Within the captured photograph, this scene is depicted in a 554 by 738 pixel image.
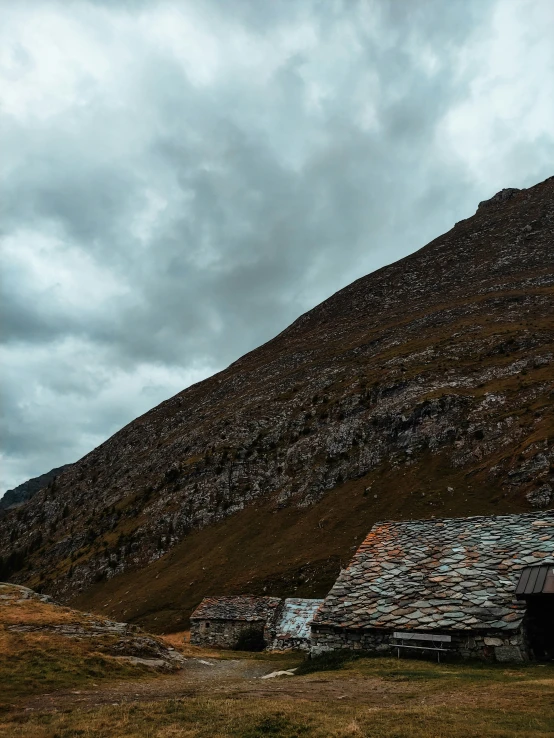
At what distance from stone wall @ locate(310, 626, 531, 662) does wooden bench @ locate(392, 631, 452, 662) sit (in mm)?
296

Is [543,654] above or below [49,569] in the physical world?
below

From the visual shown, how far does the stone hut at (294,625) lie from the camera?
127 feet

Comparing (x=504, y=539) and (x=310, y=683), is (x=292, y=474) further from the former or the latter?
(x=310, y=683)

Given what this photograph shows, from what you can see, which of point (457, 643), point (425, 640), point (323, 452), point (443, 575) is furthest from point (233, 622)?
point (323, 452)

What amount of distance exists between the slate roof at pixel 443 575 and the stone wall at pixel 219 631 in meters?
20.2

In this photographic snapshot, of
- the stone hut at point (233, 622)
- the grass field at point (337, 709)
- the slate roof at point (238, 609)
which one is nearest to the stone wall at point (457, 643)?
the grass field at point (337, 709)

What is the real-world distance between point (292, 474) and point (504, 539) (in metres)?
58.4

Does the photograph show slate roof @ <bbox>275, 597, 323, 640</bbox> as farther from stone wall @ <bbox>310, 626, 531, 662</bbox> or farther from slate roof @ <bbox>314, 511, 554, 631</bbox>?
stone wall @ <bbox>310, 626, 531, 662</bbox>

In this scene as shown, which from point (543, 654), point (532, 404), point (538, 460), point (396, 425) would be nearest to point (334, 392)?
point (396, 425)

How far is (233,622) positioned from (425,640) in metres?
28.0

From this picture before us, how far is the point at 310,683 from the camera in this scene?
18.6 metres

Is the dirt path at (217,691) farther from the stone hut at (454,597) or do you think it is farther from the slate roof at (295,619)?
the slate roof at (295,619)

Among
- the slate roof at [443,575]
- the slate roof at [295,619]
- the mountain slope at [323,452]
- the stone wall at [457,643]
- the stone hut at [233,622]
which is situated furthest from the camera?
the mountain slope at [323,452]

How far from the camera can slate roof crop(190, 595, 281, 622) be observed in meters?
44.4
